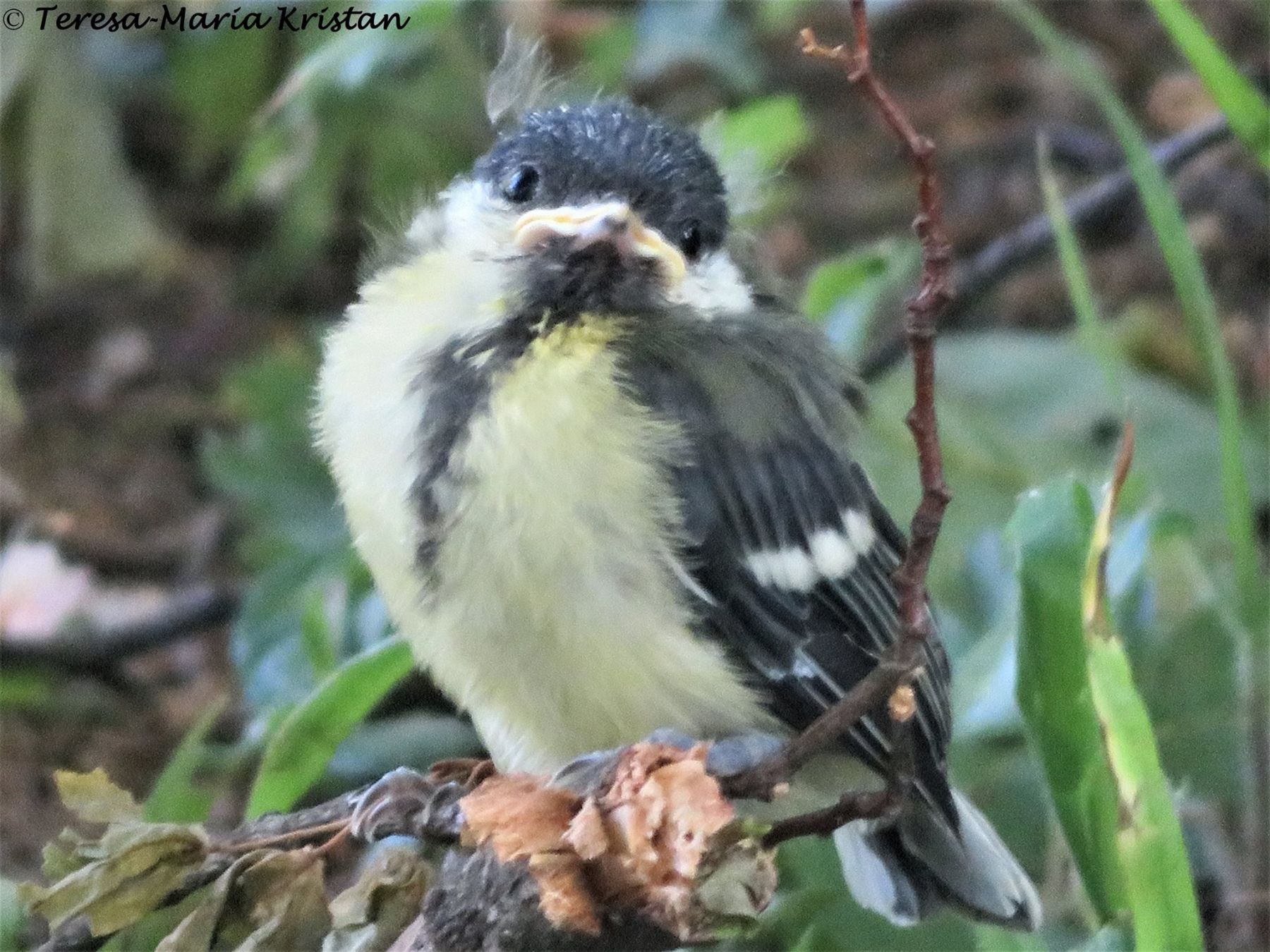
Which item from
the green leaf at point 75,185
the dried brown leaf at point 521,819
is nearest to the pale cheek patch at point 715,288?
the dried brown leaf at point 521,819

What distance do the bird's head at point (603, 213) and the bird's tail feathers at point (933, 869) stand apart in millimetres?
350

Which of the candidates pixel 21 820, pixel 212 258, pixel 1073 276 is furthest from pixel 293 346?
pixel 1073 276

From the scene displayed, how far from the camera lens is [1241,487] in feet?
3.37

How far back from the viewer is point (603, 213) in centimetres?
81

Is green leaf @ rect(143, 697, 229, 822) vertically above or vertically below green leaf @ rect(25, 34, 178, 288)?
below

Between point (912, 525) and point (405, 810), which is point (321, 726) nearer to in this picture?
point (405, 810)

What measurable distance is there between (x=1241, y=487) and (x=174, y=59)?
5.23 ft

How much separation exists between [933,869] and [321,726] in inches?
15.8

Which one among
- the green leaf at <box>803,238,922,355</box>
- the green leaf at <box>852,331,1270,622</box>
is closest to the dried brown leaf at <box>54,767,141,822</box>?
the green leaf at <box>803,238,922,355</box>

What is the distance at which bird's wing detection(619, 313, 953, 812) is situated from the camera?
0.79 metres

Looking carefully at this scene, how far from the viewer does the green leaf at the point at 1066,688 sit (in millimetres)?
834
